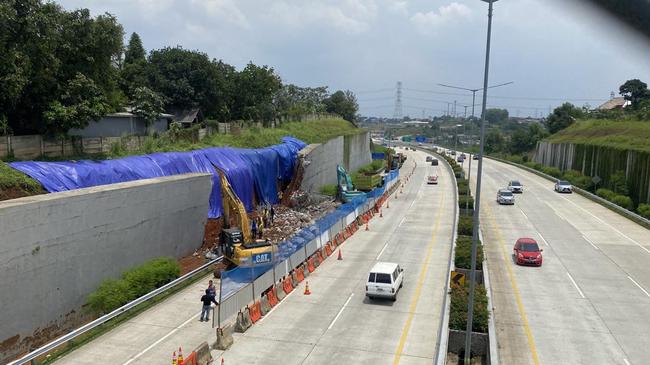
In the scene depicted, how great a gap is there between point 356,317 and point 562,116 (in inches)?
4811

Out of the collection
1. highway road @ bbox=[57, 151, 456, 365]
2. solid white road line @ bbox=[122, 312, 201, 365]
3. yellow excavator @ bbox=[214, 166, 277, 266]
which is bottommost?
solid white road line @ bbox=[122, 312, 201, 365]

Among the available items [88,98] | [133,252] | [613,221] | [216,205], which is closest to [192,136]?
[216,205]

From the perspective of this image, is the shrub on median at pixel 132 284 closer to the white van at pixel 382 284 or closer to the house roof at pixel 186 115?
the white van at pixel 382 284

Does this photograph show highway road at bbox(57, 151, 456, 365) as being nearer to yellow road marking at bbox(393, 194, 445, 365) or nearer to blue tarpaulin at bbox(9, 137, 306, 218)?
yellow road marking at bbox(393, 194, 445, 365)

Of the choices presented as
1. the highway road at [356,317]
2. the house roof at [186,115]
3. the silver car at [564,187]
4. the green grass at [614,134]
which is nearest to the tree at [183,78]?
the house roof at [186,115]

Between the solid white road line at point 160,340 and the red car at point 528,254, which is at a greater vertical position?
the red car at point 528,254

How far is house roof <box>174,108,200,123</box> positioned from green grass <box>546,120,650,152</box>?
147 feet

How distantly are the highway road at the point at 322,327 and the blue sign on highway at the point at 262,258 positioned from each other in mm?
2127

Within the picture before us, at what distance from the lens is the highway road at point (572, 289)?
781 inches

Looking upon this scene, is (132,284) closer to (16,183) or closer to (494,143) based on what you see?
(16,183)

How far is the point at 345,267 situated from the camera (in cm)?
3156

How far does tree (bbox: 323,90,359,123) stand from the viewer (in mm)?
156000

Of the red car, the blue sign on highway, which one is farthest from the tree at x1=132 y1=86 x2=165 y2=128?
the red car

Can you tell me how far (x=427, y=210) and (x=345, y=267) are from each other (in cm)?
2392
